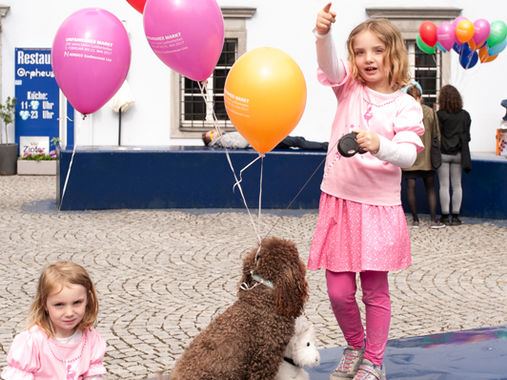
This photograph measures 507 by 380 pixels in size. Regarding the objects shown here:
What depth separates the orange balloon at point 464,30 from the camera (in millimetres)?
11266

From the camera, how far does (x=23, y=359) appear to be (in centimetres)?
276

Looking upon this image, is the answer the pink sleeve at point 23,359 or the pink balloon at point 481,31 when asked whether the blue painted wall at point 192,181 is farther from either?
the pink sleeve at point 23,359

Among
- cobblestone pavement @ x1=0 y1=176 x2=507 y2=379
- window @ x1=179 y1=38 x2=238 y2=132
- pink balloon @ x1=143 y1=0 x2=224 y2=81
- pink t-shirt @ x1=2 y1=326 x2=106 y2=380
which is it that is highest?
window @ x1=179 y1=38 x2=238 y2=132

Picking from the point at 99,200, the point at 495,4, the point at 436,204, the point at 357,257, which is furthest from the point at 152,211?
the point at 495,4

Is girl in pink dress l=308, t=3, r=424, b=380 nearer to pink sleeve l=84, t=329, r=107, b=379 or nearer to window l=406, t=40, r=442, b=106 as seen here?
pink sleeve l=84, t=329, r=107, b=379

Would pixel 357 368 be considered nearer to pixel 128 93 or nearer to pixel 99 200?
pixel 99 200

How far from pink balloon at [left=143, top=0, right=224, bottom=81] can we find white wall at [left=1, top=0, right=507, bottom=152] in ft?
39.5

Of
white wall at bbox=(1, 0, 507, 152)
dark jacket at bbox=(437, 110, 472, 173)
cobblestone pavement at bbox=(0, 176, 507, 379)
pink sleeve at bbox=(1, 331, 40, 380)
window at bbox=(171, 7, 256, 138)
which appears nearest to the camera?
pink sleeve at bbox=(1, 331, 40, 380)

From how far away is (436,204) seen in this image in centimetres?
1014

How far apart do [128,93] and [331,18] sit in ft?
40.9

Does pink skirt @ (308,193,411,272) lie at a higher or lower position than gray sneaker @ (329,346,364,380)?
higher

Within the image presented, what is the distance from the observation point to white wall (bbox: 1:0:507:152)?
15516 millimetres

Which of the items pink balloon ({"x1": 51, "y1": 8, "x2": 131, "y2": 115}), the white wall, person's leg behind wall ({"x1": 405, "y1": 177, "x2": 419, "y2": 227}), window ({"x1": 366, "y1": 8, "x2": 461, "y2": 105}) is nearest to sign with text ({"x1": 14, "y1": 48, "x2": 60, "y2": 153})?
the white wall

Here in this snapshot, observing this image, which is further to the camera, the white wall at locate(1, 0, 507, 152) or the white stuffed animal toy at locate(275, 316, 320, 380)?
the white wall at locate(1, 0, 507, 152)
